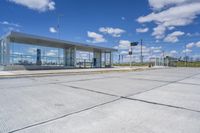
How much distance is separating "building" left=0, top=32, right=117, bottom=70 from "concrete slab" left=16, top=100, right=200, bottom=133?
17.1 metres

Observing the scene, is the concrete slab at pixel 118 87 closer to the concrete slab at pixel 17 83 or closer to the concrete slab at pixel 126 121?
the concrete slab at pixel 17 83

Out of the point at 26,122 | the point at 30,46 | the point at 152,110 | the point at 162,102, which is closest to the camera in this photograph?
the point at 26,122

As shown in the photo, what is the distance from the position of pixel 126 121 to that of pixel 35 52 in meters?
23.9

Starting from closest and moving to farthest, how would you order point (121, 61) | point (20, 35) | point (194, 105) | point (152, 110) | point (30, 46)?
point (152, 110) → point (194, 105) → point (20, 35) → point (30, 46) → point (121, 61)

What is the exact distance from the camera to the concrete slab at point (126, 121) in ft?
10.4

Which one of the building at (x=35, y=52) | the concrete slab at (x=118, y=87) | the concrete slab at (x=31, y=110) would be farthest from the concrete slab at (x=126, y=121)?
the building at (x=35, y=52)

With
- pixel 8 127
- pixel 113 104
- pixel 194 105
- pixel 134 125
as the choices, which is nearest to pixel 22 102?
pixel 8 127

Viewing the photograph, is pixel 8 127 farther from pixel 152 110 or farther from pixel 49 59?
pixel 49 59

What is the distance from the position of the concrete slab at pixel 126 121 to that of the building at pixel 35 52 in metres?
17.1

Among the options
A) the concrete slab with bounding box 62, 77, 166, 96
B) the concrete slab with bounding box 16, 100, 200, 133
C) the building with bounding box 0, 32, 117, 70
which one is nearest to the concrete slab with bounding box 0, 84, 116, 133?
the concrete slab with bounding box 16, 100, 200, 133

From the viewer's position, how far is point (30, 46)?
26.0 meters

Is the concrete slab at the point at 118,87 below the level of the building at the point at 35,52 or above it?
below

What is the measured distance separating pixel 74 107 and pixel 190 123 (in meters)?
2.80

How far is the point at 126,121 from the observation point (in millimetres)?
3623
